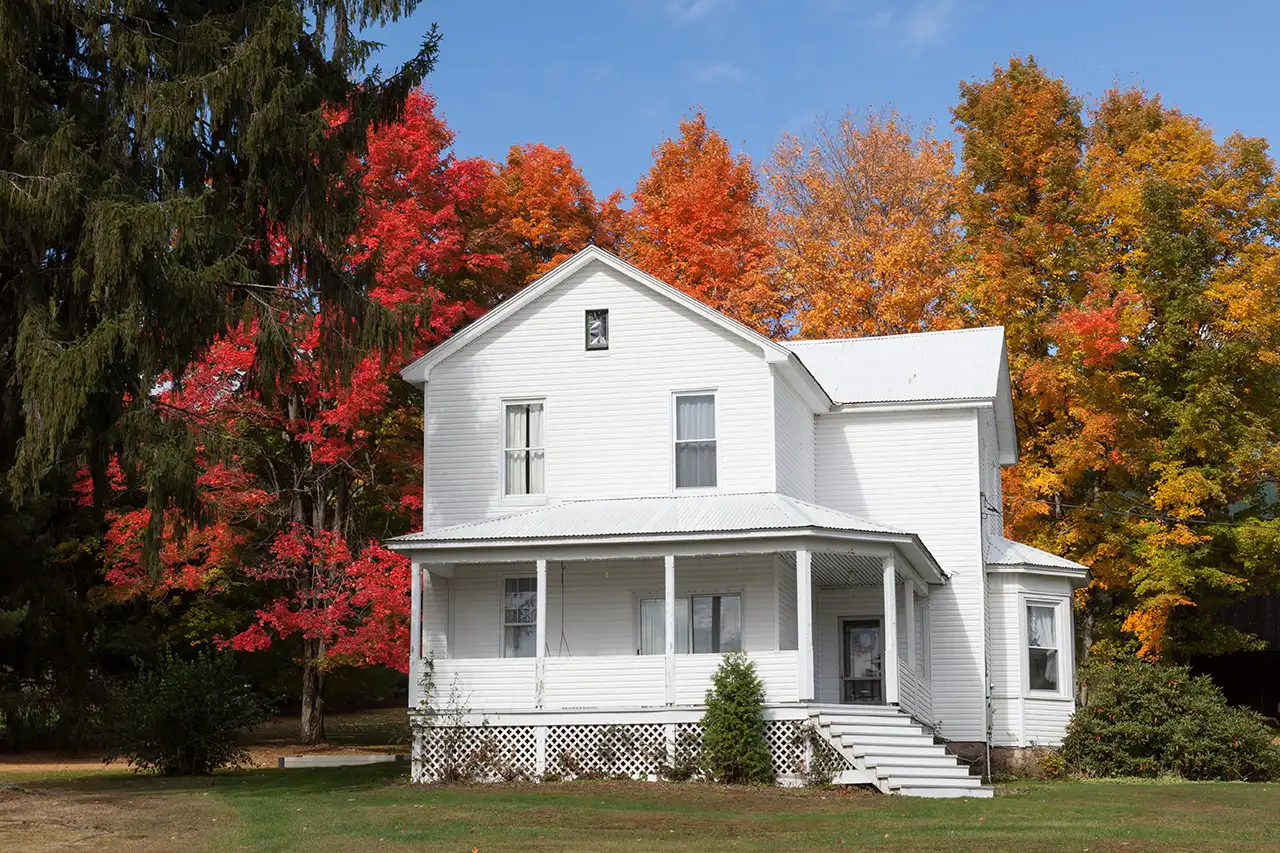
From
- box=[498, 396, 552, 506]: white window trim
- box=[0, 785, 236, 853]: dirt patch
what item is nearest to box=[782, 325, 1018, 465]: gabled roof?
box=[498, 396, 552, 506]: white window trim

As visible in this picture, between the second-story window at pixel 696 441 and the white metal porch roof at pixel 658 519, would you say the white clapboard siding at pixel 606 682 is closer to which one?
the white metal porch roof at pixel 658 519

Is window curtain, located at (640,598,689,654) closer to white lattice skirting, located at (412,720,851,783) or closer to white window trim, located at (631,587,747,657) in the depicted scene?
white window trim, located at (631,587,747,657)

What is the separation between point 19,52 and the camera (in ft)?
61.8

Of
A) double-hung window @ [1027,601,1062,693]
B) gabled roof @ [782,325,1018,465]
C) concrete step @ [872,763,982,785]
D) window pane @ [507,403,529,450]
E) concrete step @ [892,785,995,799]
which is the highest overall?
gabled roof @ [782,325,1018,465]

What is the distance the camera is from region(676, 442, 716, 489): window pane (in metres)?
25.4

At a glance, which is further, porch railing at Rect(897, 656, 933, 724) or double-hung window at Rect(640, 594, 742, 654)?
double-hung window at Rect(640, 594, 742, 654)

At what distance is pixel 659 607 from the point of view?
82.4ft

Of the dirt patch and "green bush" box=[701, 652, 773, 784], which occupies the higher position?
"green bush" box=[701, 652, 773, 784]

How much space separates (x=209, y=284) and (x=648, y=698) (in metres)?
9.10

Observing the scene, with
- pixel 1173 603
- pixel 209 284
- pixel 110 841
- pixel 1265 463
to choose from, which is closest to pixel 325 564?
pixel 209 284

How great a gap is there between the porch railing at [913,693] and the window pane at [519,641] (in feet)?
20.4

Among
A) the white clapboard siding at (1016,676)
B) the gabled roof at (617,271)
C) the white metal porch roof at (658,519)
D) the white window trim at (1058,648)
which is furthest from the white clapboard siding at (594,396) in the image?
the white window trim at (1058,648)

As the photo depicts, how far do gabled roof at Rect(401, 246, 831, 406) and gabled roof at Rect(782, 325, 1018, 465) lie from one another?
5.42ft

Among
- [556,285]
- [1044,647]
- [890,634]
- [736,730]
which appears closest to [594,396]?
[556,285]
